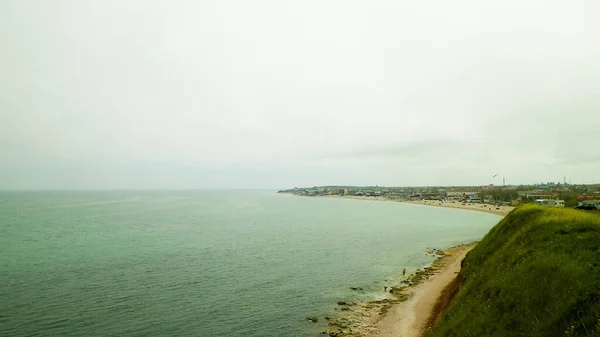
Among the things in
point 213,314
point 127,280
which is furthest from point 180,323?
point 127,280

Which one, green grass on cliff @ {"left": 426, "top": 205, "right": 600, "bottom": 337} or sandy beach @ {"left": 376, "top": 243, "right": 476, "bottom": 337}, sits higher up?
green grass on cliff @ {"left": 426, "top": 205, "right": 600, "bottom": 337}

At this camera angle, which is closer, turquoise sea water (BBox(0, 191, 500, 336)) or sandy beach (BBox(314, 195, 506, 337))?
sandy beach (BBox(314, 195, 506, 337))

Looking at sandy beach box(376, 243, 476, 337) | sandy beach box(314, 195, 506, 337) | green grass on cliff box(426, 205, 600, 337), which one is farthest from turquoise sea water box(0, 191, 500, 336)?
green grass on cliff box(426, 205, 600, 337)

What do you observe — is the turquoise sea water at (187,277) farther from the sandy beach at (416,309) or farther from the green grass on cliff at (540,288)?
the green grass on cliff at (540,288)

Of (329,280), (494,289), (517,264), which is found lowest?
(329,280)

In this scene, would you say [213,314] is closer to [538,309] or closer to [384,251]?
[538,309]

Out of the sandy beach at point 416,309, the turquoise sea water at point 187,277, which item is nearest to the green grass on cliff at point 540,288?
the sandy beach at point 416,309

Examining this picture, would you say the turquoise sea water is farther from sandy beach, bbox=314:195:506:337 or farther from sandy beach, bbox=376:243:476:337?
sandy beach, bbox=376:243:476:337

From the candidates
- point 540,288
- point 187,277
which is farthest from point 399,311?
point 187,277
